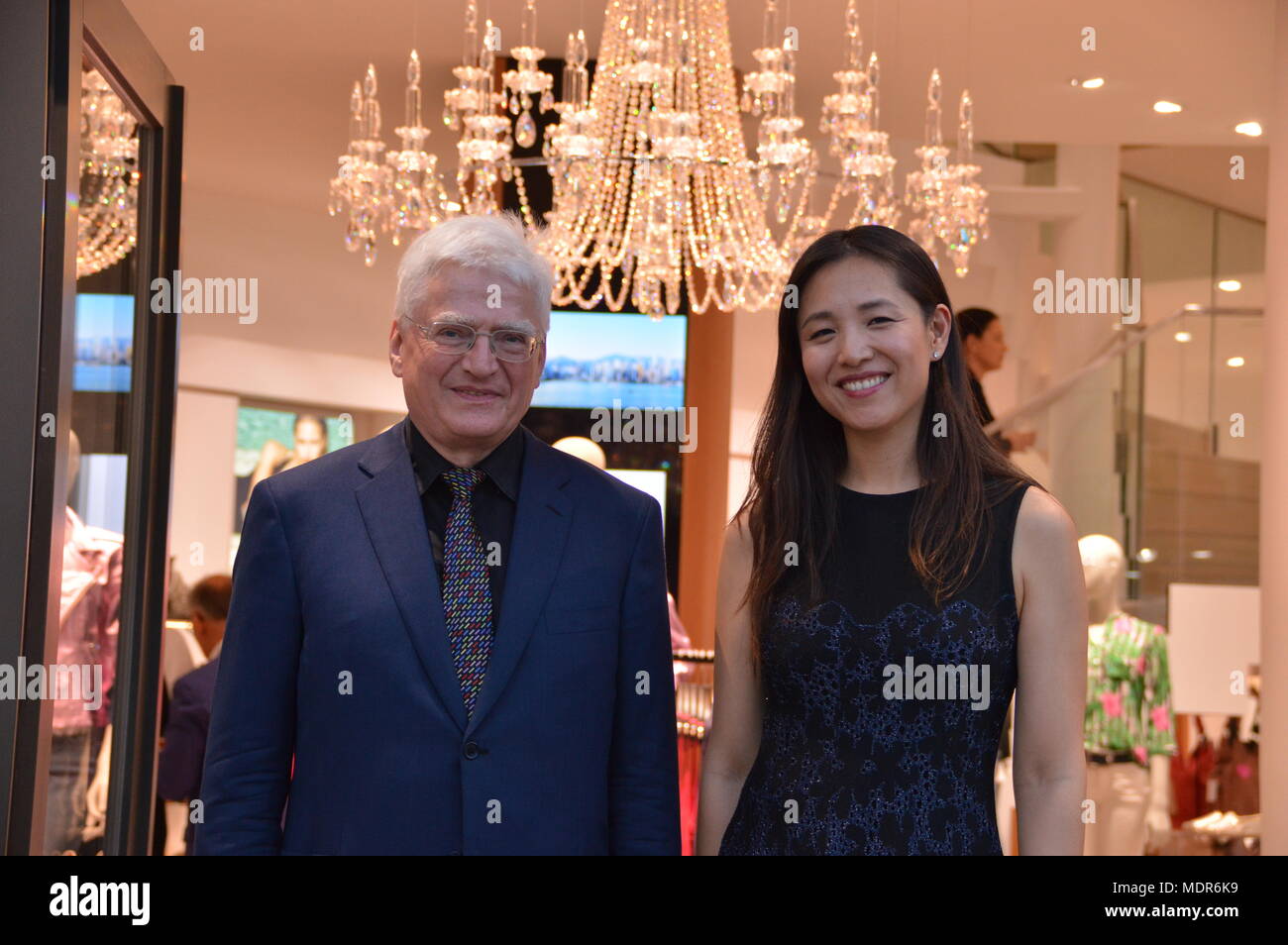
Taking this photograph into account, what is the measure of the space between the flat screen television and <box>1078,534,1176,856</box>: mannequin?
2504mm

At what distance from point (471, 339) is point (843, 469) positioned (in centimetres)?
59

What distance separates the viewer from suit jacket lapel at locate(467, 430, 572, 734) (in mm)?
1778

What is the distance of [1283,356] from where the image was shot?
145 inches

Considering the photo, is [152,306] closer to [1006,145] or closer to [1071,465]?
[1071,465]

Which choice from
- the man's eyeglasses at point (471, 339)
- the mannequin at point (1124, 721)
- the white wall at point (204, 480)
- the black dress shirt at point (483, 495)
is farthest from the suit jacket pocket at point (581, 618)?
the white wall at point (204, 480)

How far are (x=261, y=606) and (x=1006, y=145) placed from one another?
8955mm

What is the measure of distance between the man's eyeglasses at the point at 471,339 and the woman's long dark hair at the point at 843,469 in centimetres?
43

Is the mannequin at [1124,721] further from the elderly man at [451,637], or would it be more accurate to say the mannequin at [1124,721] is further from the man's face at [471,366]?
the man's face at [471,366]

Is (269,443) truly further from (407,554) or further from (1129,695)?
(407,554)

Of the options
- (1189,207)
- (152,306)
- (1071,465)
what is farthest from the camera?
(1189,207)

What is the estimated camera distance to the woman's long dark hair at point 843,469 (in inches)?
75.5

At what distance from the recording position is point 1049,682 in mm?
1865

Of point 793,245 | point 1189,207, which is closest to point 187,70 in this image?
point 793,245
